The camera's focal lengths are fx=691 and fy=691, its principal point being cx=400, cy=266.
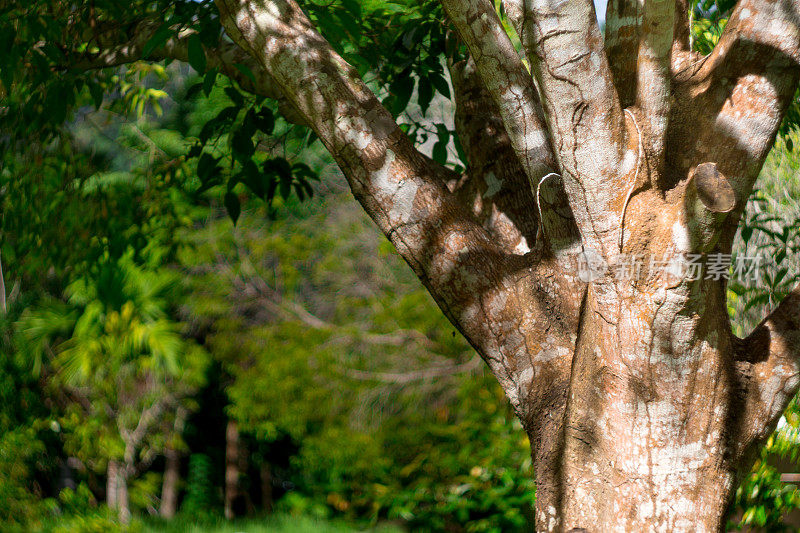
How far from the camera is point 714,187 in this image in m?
0.93

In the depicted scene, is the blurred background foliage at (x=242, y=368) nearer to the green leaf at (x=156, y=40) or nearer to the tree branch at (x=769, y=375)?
the green leaf at (x=156, y=40)

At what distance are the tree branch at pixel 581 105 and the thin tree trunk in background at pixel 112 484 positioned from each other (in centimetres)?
396

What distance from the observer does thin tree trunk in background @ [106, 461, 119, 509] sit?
4.23 m

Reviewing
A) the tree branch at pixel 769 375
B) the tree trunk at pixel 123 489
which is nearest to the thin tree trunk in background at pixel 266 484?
the tree trunk at pixel 123 489

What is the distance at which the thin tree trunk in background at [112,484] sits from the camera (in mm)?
4227

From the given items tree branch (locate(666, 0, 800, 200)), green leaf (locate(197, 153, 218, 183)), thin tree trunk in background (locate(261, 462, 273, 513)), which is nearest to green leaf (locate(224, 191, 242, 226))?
green leaf (locate(197, 153, 218, 183))

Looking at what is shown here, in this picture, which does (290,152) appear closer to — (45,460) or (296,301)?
(296,301)

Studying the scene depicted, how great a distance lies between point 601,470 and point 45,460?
4.21 meters

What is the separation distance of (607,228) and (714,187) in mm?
198

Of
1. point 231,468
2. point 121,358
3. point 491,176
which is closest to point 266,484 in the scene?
point 231,468

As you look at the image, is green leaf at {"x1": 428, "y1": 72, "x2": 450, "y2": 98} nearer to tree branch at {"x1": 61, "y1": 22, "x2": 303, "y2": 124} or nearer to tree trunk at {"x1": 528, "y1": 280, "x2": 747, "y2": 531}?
tree branch at {"x1": 61, "y1": 22, "x2": 303, "y2": 124}

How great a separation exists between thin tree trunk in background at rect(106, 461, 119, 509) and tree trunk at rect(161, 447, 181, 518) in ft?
1.25

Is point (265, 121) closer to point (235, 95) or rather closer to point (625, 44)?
point (235, 95)

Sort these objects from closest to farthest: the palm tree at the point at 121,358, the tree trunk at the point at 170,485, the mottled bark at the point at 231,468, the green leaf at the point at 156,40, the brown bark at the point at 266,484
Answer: the green leaf at the point at 156,40
the palm tree at the point at 121,358
the tree trunk at the point at 170,485
the mottled bark at the point at 231,468
the brown bark at the point at 266,484
